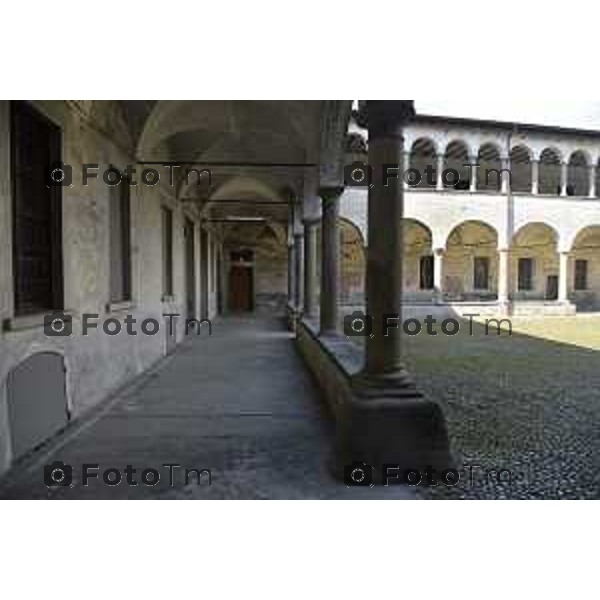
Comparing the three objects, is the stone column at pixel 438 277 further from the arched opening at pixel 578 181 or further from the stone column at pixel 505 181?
the arched opening at pixel 578 181

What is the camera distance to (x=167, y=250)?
1112 centimetres

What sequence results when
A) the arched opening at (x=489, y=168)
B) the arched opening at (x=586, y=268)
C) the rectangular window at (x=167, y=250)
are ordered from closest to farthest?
the rectangular window at (x=167, y=250) < the arched opening at (x=489, y=168) < the arched opening at (x=586, y=268)

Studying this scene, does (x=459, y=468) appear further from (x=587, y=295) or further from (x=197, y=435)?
(x=587, y=295)

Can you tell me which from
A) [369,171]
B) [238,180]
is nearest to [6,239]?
[369,171]

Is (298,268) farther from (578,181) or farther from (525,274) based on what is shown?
(578,181)

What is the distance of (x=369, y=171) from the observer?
4.32 m

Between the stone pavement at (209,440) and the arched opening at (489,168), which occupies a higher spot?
the arched opening at (489,168)

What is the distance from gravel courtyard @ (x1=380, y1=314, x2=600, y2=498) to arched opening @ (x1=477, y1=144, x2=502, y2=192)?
11483 mm

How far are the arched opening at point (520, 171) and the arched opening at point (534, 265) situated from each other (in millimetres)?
2019

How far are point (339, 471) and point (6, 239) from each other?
3.04 meters

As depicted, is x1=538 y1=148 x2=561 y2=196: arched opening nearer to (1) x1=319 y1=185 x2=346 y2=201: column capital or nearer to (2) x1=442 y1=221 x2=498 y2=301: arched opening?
(2) x1=442 y1=221 x2=498 y2=301: arched opening

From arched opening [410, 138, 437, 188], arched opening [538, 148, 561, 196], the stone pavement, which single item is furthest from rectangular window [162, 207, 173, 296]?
arched opening [538, 148, 561, 196]

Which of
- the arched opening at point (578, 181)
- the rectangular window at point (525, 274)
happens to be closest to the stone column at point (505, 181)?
the arched opening at point (578, 181)

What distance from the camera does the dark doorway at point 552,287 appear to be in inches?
1043
